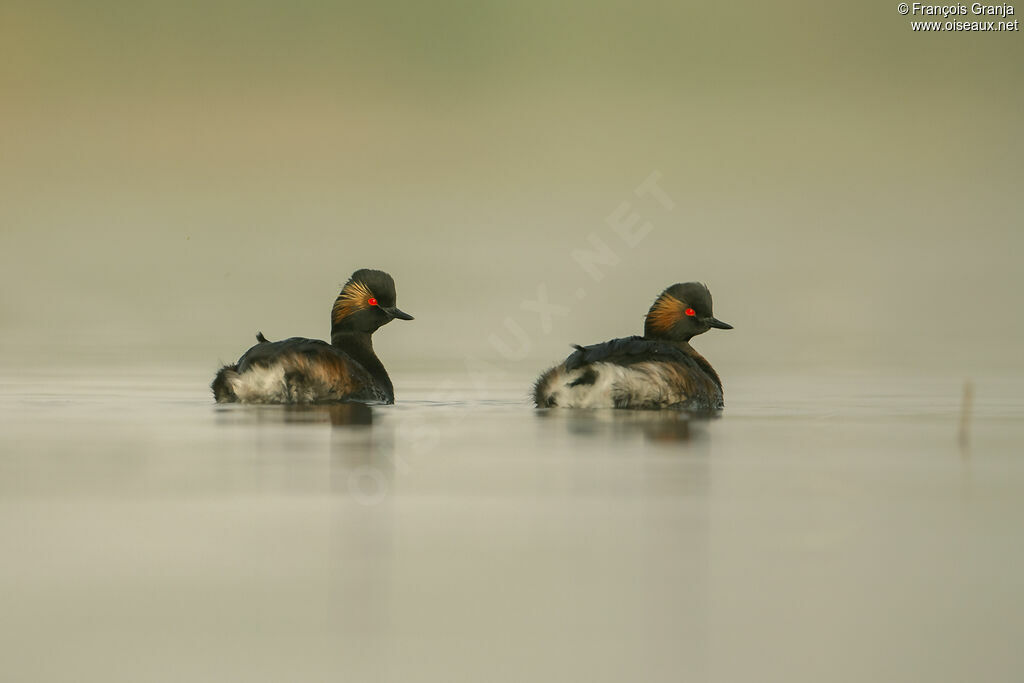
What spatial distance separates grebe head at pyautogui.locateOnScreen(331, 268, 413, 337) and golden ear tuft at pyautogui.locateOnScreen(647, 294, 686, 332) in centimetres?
179

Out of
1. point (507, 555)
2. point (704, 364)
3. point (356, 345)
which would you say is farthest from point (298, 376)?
point (507, 555)

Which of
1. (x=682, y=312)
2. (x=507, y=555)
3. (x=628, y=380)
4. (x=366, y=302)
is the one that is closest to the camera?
(x=507, y=555)

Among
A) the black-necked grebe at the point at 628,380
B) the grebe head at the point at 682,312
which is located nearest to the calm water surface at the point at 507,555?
the black-necked grebe at the point at 628,380

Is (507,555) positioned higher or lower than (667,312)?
lower

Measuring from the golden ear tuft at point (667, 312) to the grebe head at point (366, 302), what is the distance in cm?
179

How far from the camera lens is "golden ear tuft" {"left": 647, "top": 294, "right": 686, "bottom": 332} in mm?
11891

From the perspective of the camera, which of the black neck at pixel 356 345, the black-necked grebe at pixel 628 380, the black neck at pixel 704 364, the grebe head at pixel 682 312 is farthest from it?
the grebe head at pixel 682 312

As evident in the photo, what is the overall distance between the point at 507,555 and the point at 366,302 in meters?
6.91

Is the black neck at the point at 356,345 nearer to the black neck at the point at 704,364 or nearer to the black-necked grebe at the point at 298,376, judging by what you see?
the black-necked grebe at the point at 298,376

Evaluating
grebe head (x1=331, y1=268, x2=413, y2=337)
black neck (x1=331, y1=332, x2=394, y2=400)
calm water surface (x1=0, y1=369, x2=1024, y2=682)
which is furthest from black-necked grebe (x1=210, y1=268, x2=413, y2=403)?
calm water surface (x1=0, y1=369, x2=1024, y2=682)

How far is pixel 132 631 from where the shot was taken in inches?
158

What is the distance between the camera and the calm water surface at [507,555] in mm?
3830

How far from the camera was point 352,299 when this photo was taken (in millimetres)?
11742

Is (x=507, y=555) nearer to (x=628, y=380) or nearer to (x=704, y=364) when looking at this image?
(x=628, y=380)
